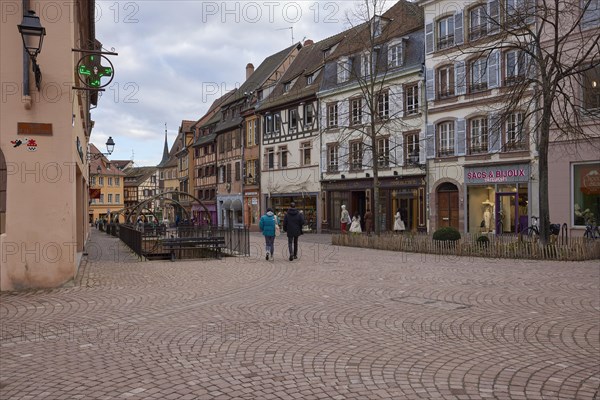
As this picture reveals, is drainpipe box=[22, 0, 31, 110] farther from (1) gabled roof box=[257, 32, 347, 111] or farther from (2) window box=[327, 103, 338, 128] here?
(1) gabled roof box=[257, 32, 347, 111]

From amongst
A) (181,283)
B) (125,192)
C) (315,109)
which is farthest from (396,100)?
(125,192)

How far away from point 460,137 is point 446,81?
3.27m

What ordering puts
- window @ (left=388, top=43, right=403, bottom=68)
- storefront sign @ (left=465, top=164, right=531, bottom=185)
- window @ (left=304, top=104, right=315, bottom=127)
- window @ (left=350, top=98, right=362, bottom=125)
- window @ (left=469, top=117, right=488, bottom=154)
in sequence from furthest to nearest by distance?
window @ (left=304, top=104, right=315, bottom=127), window @ (left=350, top=98, right=362, bottom=125), window @ (left=388, top=43, right=403, bottom=68), window @ (left=469, top=117, right=488, bottom=154), storefront sign @ (left=465, top=164, right=531, bottom=185)

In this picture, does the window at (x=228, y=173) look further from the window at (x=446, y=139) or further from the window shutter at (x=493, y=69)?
the window shutter at (x=493, y=69)

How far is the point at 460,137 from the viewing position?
27734 millimetres

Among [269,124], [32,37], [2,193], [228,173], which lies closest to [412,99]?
[269,124]

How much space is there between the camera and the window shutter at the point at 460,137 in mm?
27517

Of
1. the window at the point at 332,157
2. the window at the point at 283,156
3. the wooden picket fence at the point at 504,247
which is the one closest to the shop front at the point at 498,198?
the wooden picket fence at the point at 504,247

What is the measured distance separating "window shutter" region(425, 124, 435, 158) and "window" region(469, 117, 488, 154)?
2.25 metres

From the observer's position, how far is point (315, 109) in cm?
3744

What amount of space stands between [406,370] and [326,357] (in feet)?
2.85

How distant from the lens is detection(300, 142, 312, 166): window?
38.2m

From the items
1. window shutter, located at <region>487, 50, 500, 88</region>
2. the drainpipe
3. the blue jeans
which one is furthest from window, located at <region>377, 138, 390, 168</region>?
the drainpipe

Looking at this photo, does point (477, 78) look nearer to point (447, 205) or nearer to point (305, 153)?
point (447, 205)
